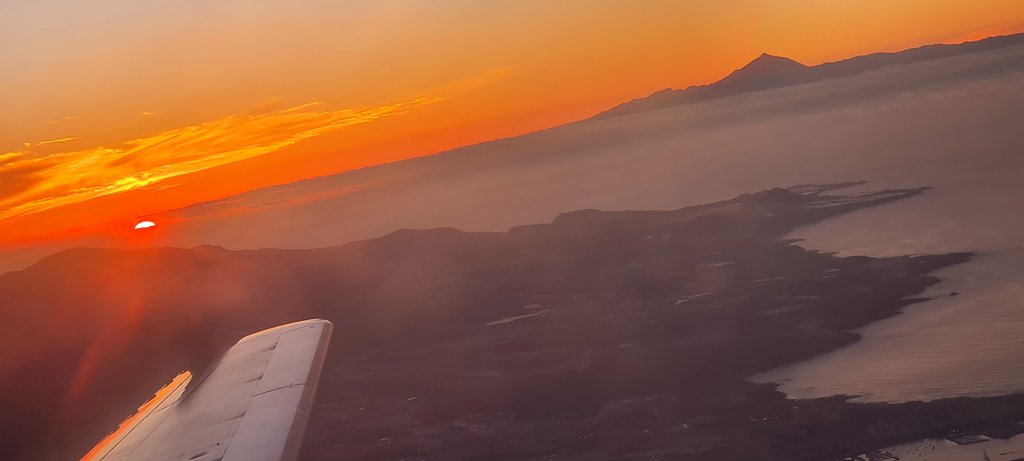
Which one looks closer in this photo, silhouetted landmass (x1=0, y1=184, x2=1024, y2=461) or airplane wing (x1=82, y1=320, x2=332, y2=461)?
airplane wing (x1=82, y1=320, x2=332, y2=461)

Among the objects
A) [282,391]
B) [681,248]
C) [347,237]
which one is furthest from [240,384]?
[347,237]

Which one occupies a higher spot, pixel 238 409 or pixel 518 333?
pixel 238 409

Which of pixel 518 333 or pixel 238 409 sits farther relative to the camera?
pixel 518 333

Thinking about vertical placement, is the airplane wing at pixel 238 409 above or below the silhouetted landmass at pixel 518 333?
above

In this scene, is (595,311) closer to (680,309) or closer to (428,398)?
(680,309)

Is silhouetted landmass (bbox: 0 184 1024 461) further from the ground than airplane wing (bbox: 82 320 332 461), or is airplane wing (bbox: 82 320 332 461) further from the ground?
airplane wing (bbox: 82 320 332 461)
